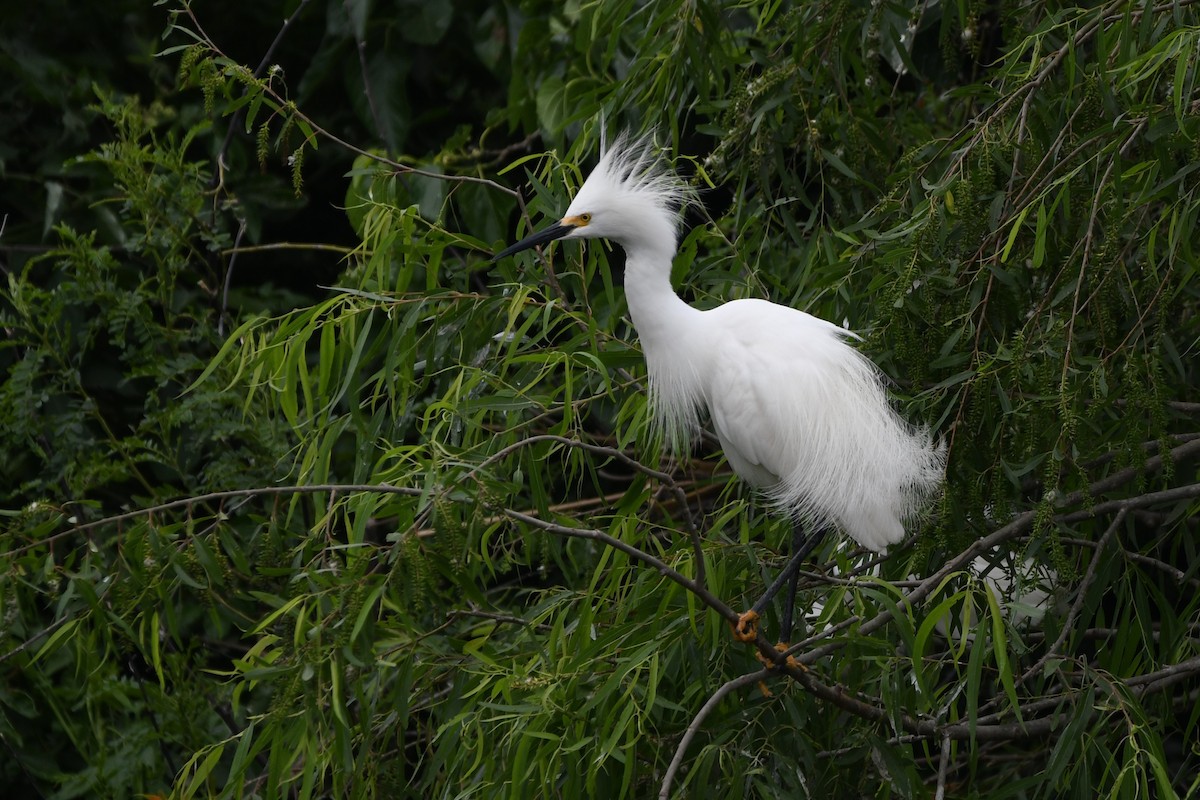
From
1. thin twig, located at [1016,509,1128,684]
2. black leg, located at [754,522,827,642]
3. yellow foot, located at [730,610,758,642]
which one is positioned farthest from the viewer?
black leg, located at [754,522,827,642]

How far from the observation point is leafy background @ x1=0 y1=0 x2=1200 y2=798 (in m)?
1.55

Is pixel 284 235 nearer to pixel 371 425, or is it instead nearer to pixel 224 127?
pixel 224 127

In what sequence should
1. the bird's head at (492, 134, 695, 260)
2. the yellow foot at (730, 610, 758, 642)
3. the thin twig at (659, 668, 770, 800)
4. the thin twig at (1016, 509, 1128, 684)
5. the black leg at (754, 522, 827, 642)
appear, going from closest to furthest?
1. the thin twig at (659, 668, 770, 800)
2. the thin twig at (1016, 509, 1128, 684)
3. the yellow foot at (730, 610, 758, 642)
4. the black leg at (754, 522, 827, 642)
5. the bird's head at (492, 134, 695, 260)

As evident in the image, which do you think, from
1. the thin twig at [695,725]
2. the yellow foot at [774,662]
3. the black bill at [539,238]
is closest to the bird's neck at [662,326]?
the black bill at [539,238]

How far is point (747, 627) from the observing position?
74.5 inches

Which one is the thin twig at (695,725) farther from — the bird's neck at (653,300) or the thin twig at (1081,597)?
the bird's neck at (653,300)

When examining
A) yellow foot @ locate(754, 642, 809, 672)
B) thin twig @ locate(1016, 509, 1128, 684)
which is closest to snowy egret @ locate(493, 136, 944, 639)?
yellow foot @ locate(754, 642, 809, 672)

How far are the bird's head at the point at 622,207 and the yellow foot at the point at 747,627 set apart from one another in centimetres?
61

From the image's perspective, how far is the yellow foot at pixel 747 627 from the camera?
1.79m

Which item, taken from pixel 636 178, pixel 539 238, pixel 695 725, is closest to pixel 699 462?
pixel 636 178

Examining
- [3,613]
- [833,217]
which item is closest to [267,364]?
[3,613]

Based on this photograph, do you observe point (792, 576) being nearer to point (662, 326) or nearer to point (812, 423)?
point (812, 423)

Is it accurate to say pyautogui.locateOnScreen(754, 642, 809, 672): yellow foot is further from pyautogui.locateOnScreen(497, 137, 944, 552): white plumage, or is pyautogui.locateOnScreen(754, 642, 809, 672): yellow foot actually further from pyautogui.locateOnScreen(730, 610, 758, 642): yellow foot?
pyautogui.locateOnScreen(497, 137, 944, 552): white plumage

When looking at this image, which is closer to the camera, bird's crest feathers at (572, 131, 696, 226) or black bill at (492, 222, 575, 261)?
black bill at (492, 222, 575, 261)
